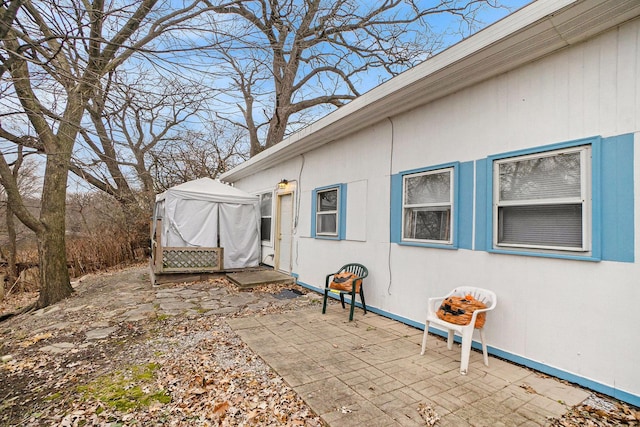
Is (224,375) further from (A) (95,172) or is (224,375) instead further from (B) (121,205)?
(B) (121,205)

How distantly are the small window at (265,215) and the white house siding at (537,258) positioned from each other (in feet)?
14.1

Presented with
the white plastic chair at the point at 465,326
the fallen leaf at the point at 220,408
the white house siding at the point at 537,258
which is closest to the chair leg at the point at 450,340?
the white plastic chair at the point at 465,326

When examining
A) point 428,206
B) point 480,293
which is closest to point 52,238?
point 428,206

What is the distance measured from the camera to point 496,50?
2785 mm

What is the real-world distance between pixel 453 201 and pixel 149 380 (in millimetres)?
3530

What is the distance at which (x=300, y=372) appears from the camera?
105 inches

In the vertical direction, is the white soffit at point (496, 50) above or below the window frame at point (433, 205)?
above

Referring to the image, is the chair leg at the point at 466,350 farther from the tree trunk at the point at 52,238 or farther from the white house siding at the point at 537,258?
the tree trunk at the point at 52,238

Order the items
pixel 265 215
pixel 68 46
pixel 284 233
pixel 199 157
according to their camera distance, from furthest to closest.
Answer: pixel 199 157, pixel 265 215, pixel 284 233, pixel 68 46

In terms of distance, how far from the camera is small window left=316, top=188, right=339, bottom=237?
5594mm

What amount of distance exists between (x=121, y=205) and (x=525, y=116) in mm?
11987

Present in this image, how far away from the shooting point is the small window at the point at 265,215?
27.2 feet

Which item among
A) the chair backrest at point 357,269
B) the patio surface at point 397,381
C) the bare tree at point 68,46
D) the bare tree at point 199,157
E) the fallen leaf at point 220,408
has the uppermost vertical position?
the bare tree at point 199,157

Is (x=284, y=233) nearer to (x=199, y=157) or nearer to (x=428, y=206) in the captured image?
(x=428, y=206)
